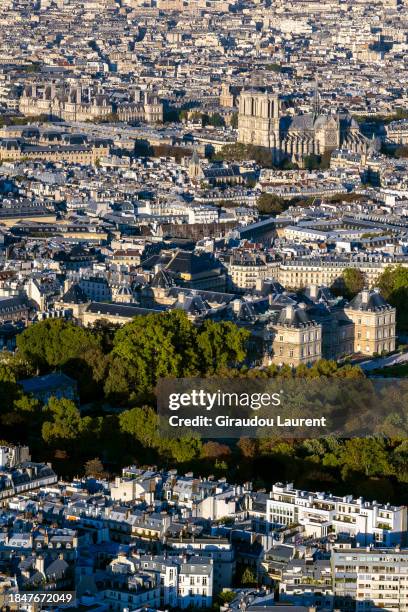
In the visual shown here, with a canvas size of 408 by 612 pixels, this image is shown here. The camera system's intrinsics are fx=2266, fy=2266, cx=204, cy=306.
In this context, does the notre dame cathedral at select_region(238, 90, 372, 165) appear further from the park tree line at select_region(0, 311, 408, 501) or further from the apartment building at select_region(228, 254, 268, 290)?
the park tree line at select_region(0, 311, 408, 501)

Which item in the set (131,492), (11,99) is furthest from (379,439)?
(11,99)

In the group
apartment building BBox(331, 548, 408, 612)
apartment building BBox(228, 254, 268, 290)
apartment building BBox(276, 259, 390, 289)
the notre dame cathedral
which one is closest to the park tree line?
apartment building BBox(331, 548, 408, 612)

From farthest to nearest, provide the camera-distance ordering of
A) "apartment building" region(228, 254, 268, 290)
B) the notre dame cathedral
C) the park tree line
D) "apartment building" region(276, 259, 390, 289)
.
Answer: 1. the notre dame cathedral
2. "apartment building" region(276, 259, 390, 289)
3. "apartment building" region(228, 254, 268, 290)
4. the park tree line

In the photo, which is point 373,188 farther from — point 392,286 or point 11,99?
point 11,99

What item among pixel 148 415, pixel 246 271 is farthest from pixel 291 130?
pixel 148 415

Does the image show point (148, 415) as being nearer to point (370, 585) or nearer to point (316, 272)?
point (370, 585)

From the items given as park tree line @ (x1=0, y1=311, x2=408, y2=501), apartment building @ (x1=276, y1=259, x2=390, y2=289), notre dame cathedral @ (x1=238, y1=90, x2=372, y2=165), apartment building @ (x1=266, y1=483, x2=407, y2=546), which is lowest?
notre dame cathedral @ (x1=238, y1=90, x2=372, y2=165)
